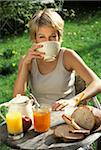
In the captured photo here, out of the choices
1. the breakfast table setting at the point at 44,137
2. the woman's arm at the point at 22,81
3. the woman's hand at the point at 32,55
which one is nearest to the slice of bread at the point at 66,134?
the breakfast table setting at the point at 44,137

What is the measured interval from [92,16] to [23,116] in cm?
539

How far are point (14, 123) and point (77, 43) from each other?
156 inches

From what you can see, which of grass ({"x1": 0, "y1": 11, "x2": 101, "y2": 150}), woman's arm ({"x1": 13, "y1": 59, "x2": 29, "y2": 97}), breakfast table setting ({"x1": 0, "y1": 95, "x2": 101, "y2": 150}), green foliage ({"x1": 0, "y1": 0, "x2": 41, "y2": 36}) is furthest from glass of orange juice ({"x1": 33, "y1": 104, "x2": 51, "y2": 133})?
green foliage ({"x1": 0, "y1": 0, "x2": 41, "y2": 36})

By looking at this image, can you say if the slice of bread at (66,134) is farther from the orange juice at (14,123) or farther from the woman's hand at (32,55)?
the woman's hand at (32,55)

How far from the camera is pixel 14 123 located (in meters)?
2.45

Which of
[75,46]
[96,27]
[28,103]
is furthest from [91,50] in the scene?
[28,103]

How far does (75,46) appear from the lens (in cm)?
618

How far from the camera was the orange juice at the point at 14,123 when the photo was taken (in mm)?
2447

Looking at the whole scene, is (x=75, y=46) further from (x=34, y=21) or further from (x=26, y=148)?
(x=26, y=148)

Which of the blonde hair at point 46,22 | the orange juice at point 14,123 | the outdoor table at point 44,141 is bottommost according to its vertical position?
the outdoor table at point 44,141

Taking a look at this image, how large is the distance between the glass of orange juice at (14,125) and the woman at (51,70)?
56 centimetres

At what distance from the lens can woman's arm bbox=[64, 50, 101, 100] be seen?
2.91 meters

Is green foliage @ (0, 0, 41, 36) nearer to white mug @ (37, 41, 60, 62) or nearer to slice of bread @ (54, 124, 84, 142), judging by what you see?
white mug @ (37, 41, 60, 62)

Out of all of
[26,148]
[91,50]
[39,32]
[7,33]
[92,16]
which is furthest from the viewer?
[92,16]
